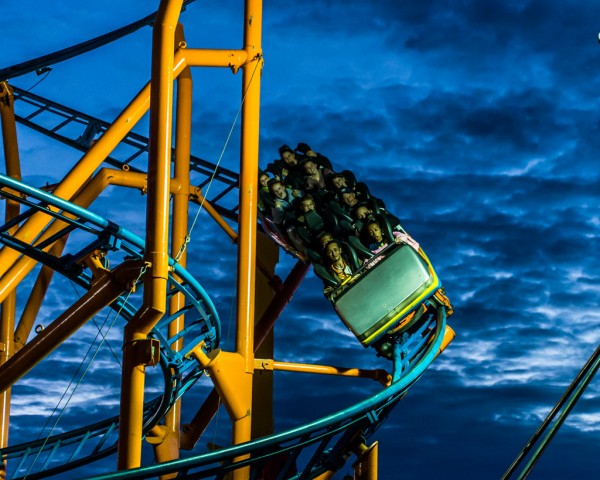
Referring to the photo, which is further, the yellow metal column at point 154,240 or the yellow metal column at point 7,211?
the yellow metal column at point 7,211

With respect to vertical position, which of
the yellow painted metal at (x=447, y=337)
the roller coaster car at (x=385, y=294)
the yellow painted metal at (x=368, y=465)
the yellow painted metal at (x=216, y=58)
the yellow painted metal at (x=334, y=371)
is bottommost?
the yellow painted metal at (x=368, y=465)

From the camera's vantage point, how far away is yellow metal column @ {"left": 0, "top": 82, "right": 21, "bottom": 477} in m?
14.8

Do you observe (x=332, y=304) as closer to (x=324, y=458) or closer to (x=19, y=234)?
(x=324, y=458)

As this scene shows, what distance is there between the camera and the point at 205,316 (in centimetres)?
1078

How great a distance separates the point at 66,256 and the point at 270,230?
147 inches

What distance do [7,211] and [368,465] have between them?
6.98 meters

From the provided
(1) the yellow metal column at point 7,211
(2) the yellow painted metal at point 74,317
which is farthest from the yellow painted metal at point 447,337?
(1) the yellow metal column at point 7,211

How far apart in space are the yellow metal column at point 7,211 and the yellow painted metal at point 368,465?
19.9ft

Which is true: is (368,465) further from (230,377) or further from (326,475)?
(230,377)

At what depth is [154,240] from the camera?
879 cm

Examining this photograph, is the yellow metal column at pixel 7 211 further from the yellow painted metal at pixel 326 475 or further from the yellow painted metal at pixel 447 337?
the yellow painted metal at pixel 447 337

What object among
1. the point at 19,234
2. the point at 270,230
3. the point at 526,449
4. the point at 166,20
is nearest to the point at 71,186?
the point at 19,234

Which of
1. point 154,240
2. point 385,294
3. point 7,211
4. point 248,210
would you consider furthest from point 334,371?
point 7,211

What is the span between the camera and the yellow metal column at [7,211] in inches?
583
